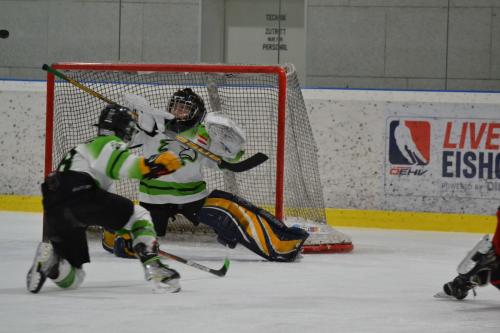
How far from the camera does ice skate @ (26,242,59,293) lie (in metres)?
4.03

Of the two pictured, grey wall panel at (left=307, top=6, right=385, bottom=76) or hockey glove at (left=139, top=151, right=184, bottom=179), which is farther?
grey wall panel at (left=307, top=6, right=385, bottom=76)

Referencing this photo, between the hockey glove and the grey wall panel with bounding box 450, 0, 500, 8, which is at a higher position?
the grey wall panel with bounding box 450, 0, 500, 8

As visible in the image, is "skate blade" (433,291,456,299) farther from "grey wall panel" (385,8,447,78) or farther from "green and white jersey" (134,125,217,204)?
"grey wall panel" (385,8,447,78)

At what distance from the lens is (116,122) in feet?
13.6

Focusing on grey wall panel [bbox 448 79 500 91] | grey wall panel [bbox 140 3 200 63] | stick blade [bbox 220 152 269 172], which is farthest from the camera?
grey wall panel [bbox 140 3 200 63]

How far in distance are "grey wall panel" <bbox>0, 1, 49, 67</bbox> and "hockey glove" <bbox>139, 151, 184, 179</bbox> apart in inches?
251

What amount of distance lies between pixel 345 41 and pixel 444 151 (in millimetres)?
3092

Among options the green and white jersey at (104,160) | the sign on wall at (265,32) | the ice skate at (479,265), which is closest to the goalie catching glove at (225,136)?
the green and white jersey at (104,160)

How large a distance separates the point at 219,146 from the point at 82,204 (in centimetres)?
145

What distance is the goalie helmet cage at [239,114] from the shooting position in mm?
5855

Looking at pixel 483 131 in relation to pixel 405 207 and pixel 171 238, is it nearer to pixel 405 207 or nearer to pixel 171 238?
pixel 405 207

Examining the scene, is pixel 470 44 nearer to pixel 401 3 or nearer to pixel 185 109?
pixel 401 3

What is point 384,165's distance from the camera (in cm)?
708

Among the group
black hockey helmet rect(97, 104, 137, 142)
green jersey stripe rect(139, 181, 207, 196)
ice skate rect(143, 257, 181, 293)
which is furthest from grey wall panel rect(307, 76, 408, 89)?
ice skate rect(143, 257, 181, 293)
